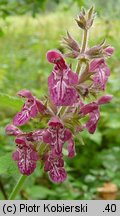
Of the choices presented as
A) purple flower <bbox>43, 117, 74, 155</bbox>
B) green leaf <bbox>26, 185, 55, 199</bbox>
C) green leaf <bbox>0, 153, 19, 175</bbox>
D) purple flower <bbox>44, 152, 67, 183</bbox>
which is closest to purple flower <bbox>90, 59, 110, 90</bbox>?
purple flower <bbox>43, 117, 74, 155</bbox>

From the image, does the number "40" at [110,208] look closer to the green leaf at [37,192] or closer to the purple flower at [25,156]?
the purple flower at [25,156]

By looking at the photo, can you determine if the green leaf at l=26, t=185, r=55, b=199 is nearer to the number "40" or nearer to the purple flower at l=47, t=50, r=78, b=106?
the number "40"

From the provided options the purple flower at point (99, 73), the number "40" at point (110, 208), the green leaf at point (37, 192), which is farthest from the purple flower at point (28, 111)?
the green leaf at point (37, 192)

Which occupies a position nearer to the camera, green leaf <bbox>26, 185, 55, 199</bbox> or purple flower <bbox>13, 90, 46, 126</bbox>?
purple flower <bbox>13, 90, 46, 126</bbox>

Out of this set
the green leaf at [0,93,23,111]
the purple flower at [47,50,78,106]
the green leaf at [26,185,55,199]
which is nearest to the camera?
the purple flower at [47,50,78,106]

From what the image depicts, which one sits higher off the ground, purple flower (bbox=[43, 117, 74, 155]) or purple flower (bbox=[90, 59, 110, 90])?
purple flower (bbox=[90, 59, 110, 90])

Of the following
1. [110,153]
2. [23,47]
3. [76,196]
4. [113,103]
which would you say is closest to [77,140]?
[76,196]

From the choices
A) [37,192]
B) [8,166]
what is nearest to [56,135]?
[8,166]

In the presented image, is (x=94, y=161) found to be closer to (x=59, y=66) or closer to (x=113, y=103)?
(x=113, y=103)
